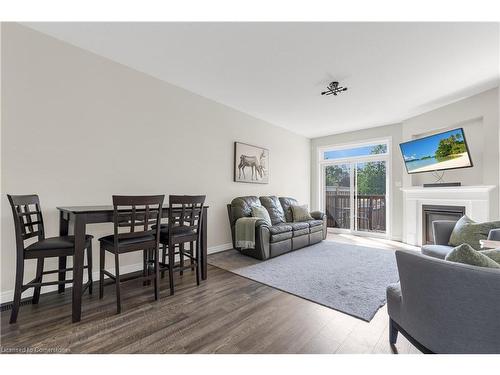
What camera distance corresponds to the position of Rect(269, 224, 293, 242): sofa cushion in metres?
3.44

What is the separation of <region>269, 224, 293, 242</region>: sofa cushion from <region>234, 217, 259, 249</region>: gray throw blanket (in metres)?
0.29

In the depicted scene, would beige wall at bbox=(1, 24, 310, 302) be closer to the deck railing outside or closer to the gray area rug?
the gray area rug

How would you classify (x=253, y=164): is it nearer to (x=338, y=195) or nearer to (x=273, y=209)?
(x=273, y=209)

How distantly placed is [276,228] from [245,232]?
49cm

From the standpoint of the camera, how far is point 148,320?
1781 mm

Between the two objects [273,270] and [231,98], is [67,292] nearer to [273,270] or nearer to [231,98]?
[273,270]

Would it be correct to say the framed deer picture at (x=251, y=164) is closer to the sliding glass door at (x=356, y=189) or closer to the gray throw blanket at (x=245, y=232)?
the gray throw blanket at (x=245, y=232)

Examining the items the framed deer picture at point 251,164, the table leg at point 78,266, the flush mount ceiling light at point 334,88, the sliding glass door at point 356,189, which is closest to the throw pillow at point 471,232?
the flush mount ceiling light at point 334,88

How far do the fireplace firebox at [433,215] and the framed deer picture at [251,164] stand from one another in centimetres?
304

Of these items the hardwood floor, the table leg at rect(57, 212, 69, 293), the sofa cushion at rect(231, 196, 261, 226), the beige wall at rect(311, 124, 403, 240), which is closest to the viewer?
the hardwood floor

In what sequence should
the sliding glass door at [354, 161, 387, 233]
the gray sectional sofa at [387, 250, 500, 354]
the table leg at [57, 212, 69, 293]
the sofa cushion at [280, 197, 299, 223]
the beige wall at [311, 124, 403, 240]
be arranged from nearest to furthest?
the gray sectional sofa at [387, 250, 500, 354], the table leg at [57, 212, 69, 293], the sofa cushion at [280, 197, 299, 223], the beige wall at [311, 124, 403, 240], the sliding glass door at [354, 161, 387, 233]

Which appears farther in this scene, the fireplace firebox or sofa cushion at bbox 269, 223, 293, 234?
the fireplace firebox

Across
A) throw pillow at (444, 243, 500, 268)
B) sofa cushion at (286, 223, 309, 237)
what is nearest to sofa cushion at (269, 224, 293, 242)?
sofa cushion at (286, 223, 309, 237)

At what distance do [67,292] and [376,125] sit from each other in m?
5.91
